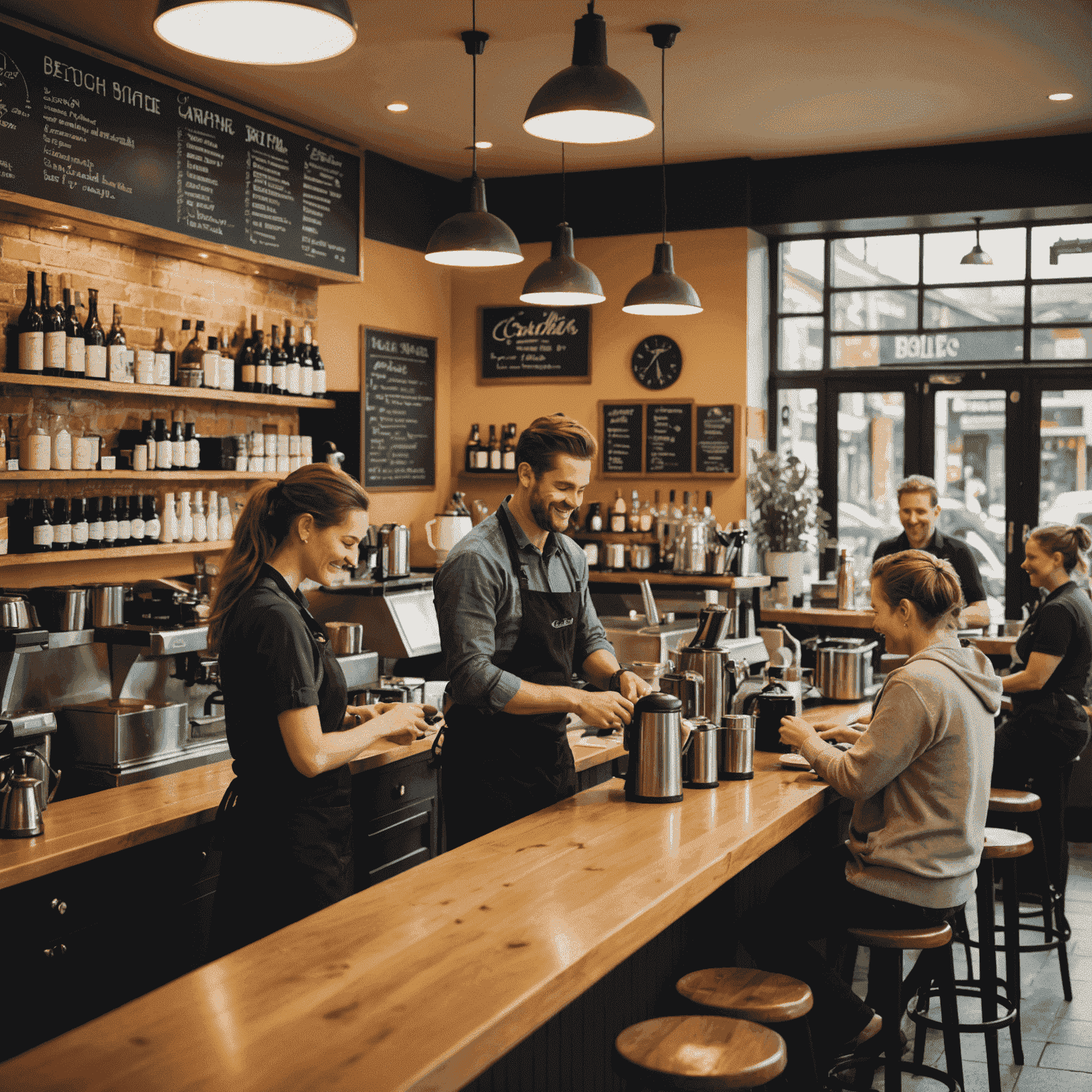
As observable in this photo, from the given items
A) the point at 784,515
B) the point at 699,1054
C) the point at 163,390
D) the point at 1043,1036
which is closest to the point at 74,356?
the point at 163,390

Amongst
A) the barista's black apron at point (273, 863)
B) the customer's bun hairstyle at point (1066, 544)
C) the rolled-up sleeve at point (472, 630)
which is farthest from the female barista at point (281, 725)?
the customer's bun hairstyle at point (1066, 544)

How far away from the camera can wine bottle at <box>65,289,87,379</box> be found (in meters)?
4.71

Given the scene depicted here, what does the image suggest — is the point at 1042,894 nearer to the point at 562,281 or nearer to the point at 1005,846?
the point at 1005,846

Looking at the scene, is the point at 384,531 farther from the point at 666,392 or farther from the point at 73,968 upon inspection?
the point at 73,968

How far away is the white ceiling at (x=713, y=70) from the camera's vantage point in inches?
182

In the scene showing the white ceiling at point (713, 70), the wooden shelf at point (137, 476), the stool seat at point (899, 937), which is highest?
the white ceiling at point (713, 70)

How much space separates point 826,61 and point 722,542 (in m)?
2.31

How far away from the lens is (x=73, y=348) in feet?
15.5

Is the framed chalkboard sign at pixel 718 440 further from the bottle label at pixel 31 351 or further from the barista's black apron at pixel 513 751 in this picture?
the barista's black apron at pixel 513 751

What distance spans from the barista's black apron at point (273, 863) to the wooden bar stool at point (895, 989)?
3.91ft

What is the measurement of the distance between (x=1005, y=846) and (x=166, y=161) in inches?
163

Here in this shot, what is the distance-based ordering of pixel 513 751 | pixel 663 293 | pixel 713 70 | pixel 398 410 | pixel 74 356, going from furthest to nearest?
1. pixel 398 410
2. pixel 713 70
3. pixel 663 293
4. pixel 74 356
5. pixel 513 751

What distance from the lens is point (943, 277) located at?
7219mm

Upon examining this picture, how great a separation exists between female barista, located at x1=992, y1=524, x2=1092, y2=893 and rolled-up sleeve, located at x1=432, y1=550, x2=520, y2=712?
2.28 m
